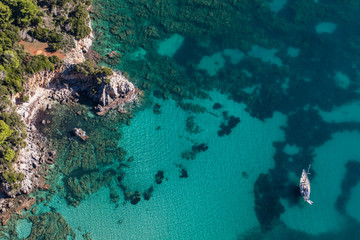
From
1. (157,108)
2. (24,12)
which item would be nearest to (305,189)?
(157,108)

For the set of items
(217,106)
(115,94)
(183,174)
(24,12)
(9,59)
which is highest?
(24,12)

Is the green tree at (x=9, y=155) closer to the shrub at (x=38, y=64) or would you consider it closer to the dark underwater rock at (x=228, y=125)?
the shrub at (x=38, y=64)

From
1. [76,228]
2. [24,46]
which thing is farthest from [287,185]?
[24,46]

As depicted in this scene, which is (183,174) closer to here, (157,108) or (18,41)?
(157,108)

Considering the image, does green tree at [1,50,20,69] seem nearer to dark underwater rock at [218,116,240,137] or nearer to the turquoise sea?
the turquoise sea

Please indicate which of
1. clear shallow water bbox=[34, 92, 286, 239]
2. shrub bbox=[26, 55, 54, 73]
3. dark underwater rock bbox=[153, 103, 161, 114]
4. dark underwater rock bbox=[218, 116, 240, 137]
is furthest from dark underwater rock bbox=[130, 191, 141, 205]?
shrub bbox=[26, 55, 54, 73]

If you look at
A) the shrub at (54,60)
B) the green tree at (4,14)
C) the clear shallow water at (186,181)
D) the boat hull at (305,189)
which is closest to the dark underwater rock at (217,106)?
the clear shallow water at (186,181)
